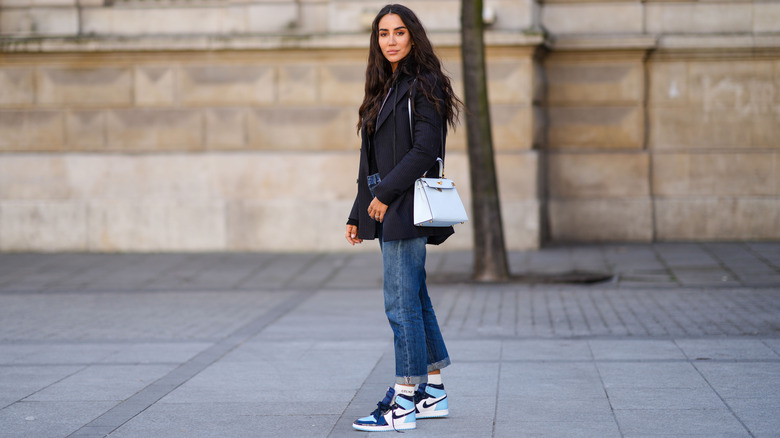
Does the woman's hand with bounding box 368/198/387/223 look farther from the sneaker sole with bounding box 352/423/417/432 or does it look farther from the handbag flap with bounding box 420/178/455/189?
the sneaker sole with bounding box 352/423/417/432

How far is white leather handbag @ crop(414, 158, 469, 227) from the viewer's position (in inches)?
181

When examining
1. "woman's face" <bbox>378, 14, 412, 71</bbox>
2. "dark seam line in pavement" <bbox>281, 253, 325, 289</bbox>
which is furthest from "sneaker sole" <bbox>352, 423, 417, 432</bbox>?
"dark seam line in pavement" <bbox>281, 253, 325, 289</bbox>

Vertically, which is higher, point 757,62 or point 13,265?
point 757,62

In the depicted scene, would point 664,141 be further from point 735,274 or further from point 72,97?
point 72,97

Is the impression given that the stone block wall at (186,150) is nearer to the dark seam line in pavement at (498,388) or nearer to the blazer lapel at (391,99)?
the dark seam line in pavement at (498,388)

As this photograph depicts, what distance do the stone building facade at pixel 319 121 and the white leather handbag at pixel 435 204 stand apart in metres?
7.99

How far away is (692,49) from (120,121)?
24.6ft

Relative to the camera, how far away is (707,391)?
5305 millimetres

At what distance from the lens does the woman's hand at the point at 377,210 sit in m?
4.64

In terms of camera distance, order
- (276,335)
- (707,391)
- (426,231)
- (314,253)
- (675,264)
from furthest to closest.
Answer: (314,253)
(675,264)
(276,335)
(707,391)
(426,231)

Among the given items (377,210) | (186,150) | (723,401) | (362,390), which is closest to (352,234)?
(377,210)

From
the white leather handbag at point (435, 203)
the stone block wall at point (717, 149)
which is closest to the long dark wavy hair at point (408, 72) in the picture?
the white leather handbag at point (435, 203)

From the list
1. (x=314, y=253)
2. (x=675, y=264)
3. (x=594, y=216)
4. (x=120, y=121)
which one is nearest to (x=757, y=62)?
(x=594, y=216)

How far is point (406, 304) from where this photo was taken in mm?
4730
